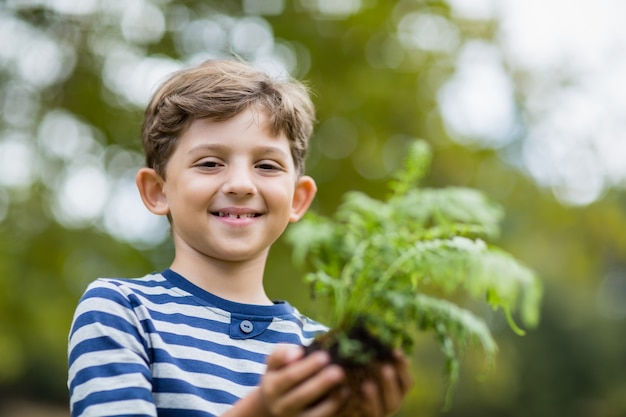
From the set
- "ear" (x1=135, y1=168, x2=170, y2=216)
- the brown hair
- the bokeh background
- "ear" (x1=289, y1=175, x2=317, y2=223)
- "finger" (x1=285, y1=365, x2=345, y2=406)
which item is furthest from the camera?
the bokeh background

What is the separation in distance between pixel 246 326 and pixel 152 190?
0.58 meters

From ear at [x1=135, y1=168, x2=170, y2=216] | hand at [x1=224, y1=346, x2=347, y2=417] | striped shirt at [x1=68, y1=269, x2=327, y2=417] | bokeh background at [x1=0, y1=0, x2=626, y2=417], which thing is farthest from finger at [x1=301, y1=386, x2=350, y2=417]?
bokeh background at [x1=0, y1=0, x2=626, y2=417]

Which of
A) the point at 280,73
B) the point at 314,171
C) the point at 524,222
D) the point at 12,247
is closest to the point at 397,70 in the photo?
the point at 314,171

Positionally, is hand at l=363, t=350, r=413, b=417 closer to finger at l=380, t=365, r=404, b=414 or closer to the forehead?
finger at l=380, t=365, r=404, b=414

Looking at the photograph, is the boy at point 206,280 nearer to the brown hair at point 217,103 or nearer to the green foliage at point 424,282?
the brown hair at point 217,103

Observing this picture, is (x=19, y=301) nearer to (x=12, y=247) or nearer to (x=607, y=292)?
(x=12, y=247)

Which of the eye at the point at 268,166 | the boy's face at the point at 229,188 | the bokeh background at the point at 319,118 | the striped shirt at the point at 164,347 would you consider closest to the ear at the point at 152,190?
the boy's face at the point at 229,188

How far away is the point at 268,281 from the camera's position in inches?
297

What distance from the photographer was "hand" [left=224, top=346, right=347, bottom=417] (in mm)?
1719

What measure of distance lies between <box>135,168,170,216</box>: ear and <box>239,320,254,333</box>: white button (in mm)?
475

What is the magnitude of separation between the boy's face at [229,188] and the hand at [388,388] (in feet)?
2.21

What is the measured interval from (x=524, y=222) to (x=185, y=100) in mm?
6959

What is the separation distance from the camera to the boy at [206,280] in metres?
2.01

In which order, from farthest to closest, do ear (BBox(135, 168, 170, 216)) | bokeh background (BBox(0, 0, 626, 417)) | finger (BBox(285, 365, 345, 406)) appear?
bokeh background (BBox(0, 0, 626, 417)) < ear (BBox(135, 168, 170, 216)) < finger (BBox(285, 365, 345, 406))
